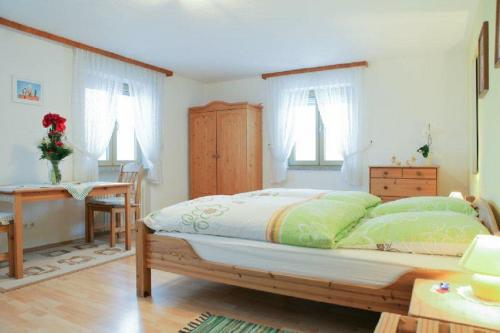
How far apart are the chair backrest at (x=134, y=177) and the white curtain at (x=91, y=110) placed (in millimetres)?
327

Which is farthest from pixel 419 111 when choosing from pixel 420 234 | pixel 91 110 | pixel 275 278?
pixel 91 110

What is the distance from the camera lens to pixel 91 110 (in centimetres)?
420

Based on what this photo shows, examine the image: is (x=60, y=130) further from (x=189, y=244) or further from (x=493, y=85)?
(x=493, y=85)

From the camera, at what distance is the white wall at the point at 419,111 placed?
435 cm

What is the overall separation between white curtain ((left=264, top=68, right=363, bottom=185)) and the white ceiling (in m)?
0.35

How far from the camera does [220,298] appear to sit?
2.48m

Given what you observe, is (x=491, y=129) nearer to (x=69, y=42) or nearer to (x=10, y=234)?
(x=10, y=234)

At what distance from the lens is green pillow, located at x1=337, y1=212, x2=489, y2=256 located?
5.59ft

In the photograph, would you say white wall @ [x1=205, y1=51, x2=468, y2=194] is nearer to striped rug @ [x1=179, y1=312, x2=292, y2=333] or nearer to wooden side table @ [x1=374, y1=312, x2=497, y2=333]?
striped rug @ [x1=179, y1=312, x2=292, y2=333]

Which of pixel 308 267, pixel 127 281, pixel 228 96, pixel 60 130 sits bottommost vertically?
pixel 127 281

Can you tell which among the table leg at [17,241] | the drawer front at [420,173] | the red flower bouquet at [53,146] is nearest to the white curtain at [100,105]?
the red flower bouquet at [53,146]

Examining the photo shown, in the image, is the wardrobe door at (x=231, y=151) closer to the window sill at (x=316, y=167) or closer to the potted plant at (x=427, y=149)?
the window sill at (x=316, y=167)

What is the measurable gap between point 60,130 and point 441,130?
439 cm

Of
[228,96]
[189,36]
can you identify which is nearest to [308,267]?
[189,36]
